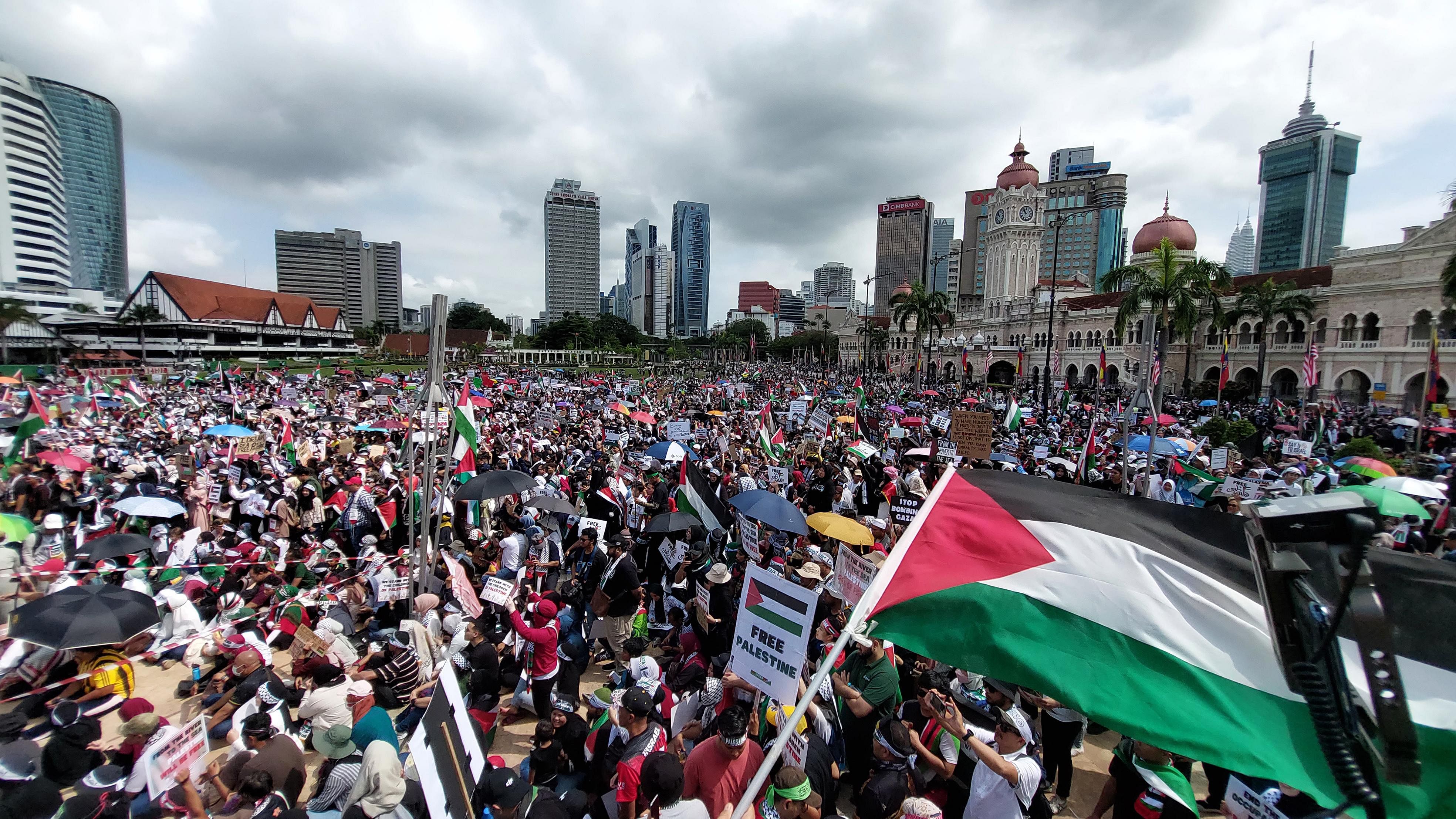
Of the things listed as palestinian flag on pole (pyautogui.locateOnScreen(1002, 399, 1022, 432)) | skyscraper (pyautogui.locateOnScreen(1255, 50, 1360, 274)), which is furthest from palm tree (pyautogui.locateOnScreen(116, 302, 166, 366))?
skyscraper (pyautogui.locateOnScreen(1255, 50, 1360, 274))

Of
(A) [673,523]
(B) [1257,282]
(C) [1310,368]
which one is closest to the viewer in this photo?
(A) [673,523]

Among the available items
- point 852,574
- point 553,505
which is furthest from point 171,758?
point 553,505

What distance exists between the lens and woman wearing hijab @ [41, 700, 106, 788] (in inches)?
169

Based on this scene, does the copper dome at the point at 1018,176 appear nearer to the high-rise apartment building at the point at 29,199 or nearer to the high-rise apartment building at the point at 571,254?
the high-rise apartment building at the point at 571,254

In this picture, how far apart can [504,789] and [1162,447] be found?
53.6 feet

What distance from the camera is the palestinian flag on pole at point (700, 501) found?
338 inches

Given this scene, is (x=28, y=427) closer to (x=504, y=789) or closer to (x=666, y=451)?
(x=666, y=451)

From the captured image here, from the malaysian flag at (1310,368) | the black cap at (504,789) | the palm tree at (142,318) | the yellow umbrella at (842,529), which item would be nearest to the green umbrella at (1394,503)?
the yellow umbrella at (842,529)

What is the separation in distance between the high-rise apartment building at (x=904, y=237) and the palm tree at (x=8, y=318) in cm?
14875

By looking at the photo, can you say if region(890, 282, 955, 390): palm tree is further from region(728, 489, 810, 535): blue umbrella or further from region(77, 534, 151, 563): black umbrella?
region(77, 534, 151, 563): black umbrella

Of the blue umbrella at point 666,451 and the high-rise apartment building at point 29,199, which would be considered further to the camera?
the high-rise apartment building at point 29,199

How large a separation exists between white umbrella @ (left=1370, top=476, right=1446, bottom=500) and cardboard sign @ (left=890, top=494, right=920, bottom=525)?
20.3 feet

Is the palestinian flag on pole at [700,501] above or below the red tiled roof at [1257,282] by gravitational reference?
below

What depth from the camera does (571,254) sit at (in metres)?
176
